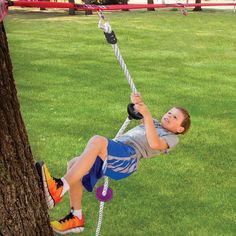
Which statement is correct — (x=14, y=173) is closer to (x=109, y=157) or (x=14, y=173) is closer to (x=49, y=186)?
(x=49, y=186)

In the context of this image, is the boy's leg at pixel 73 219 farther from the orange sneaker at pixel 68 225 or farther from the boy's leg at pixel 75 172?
the boy's leg at pixel 75 172

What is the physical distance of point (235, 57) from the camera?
15727mm

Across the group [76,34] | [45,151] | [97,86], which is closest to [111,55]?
[97,86]

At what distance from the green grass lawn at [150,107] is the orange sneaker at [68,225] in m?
0.83

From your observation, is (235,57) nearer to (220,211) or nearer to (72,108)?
(72,108)

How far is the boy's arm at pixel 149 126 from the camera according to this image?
3.77m

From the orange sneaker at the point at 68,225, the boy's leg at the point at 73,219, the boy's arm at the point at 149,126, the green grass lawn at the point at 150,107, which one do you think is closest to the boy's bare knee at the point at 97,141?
the boy's arm at the point at 149,126

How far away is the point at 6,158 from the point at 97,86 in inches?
311

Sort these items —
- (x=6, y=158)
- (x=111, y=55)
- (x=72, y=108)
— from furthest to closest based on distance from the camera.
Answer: (x=111, y=55) < (x=72, y=108) < (x=6, y=158)

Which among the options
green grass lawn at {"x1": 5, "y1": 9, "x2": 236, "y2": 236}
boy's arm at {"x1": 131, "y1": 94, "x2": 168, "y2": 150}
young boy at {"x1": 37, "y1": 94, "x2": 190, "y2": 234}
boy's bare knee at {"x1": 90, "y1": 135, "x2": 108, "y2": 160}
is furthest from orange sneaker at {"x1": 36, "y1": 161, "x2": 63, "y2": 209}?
green grass lawn at {"x1": 5, "y1": 9, "x2": 236, "y2": 236}

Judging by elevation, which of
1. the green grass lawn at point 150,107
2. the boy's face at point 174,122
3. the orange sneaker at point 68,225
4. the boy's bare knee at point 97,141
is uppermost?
the boy's bare knee at point 97,141

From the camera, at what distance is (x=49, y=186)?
11.9 feet

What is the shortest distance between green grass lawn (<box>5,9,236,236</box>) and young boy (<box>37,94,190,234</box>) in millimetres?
969

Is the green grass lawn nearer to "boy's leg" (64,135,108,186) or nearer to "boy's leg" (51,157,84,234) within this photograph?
"boy's leg" (51,157,84,234)
